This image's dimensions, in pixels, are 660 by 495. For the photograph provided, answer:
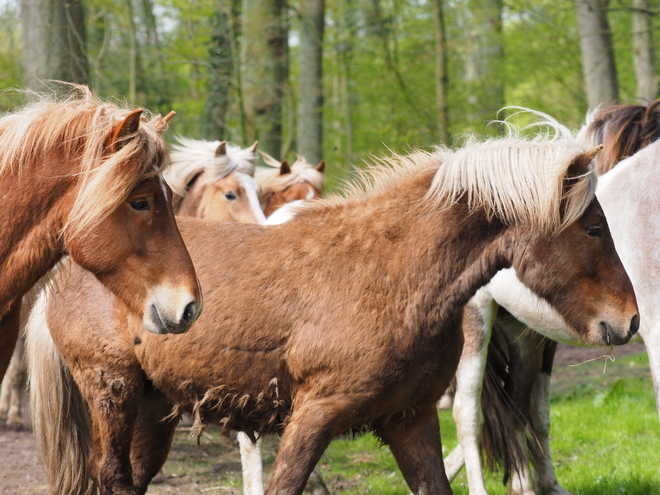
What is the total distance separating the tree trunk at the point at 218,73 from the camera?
9.98m

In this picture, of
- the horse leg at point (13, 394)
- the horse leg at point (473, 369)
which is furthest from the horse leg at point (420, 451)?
the horse leg at point (13, 394)

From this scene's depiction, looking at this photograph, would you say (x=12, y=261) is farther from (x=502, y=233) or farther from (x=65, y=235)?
(x=502, y=233)

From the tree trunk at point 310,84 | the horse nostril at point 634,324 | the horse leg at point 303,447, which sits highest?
the tree trunk at point 310,84

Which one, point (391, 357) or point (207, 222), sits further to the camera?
point (207, 222)

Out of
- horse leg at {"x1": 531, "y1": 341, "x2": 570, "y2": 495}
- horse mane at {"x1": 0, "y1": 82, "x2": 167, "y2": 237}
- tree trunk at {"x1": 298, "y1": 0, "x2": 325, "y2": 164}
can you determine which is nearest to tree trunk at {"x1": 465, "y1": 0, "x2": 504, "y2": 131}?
tree trunk at {"x1": 298, "y1": 0, "x2": 325, "y2": 164}

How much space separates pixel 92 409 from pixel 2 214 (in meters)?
1.47

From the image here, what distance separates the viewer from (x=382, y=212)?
3.66 meters

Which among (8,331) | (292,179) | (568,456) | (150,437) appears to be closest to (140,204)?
(8,331)

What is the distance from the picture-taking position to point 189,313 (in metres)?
2.87

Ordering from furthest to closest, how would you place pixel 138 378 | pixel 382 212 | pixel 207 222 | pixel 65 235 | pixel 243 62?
pixel 243 62
pixel 207 222
pixel 138 378
pixel 382 212
pixel 65 235

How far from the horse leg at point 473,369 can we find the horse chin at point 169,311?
8.66 feet

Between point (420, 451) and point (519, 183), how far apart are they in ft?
4.56

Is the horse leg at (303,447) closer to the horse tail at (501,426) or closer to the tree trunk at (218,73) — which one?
the horse tail at (501,426)

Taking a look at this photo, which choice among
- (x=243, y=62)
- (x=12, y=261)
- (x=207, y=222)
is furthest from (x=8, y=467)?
(x=243, y=62)
